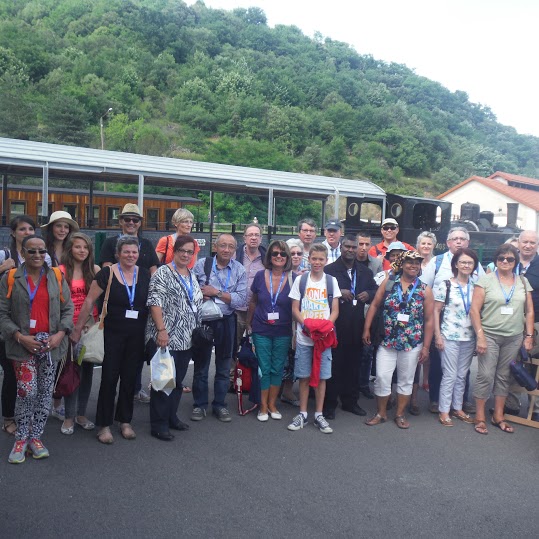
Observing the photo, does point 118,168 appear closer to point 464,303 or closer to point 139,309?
point 139,309

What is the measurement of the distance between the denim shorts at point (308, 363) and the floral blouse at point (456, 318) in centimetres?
124

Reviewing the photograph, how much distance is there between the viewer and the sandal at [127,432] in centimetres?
445

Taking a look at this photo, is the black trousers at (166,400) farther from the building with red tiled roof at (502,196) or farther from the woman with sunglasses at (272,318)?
the building with red tiled roof at (502,196)

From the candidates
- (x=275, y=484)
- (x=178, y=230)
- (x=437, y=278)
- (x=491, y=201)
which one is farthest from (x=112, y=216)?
(x=491, y=201)

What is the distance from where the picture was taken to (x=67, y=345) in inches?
165

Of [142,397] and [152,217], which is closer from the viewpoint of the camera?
[142,397]

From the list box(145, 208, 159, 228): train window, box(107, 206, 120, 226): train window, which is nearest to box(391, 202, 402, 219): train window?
box(145, 208, 159, 228): train window

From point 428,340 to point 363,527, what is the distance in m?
2.26

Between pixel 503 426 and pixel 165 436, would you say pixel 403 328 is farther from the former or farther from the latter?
pixel 165 436

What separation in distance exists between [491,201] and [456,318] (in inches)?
1615

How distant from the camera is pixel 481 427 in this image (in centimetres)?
499

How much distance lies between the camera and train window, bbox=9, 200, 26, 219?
1052cm

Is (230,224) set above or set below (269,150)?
below

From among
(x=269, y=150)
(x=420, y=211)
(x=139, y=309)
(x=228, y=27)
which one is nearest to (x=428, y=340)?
(x=139, y=309)
